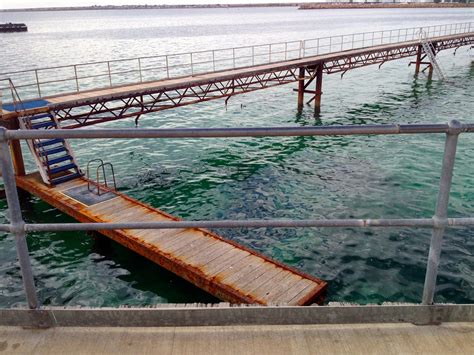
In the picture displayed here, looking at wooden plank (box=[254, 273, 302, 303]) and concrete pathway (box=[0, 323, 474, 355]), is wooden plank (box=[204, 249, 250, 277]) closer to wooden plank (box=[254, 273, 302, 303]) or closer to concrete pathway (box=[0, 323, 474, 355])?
wooden plank (box=[254, 273, 302, 303])

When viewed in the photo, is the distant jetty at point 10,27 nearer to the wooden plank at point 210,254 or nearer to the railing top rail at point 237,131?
the wooden plank at point 210,254

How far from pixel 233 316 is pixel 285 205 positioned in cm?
1345

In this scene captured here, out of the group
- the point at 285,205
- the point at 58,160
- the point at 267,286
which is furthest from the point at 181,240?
the point at 58,160

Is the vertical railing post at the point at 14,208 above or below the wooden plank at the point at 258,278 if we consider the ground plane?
above

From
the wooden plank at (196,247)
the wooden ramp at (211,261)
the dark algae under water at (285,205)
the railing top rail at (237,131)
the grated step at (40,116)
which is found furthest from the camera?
the grated step at (40,116)

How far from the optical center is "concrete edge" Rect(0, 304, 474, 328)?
10.9 ft

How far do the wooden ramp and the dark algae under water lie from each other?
103cm

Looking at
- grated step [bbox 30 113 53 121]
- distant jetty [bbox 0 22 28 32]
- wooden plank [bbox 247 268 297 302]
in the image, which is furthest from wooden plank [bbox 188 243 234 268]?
distant jetty [bbox 0 22 28 32]

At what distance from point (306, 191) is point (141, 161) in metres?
9.25

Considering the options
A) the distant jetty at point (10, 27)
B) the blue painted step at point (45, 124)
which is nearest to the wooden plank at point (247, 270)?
the blue painted step at point (45, 124)

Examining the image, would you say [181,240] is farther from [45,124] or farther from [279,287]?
[45,124]

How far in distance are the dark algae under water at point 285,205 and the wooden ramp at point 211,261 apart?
40.6 inches

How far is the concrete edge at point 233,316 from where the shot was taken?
3330 mm

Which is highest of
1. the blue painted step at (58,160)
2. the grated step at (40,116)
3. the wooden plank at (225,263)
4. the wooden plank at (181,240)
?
the grated step at (40,116)
